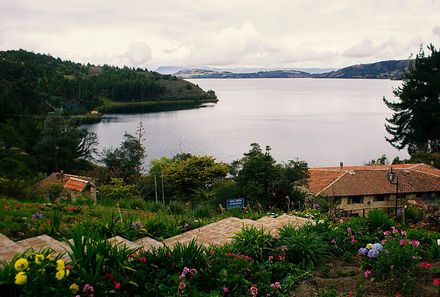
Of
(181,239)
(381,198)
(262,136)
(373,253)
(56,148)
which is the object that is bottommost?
(381,198)

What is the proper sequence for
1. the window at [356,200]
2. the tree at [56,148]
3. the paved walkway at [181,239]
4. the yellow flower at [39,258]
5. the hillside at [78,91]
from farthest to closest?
the hillside at [78,91], the tree at [56,148], the window at [356,200], the paved walkway at [181,239], the yellow flower at [39,258]

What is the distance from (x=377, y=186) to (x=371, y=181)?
1.66 feet

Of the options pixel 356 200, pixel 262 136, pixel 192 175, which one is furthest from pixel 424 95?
pixel 262 136

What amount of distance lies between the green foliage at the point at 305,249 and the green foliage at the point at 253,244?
186 mm

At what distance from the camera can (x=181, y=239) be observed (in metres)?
6.07

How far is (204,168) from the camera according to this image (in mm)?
28547

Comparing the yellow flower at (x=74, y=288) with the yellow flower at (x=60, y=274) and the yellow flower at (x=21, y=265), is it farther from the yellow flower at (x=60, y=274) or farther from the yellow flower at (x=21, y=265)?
the yellow flower at (x=21, y=265)

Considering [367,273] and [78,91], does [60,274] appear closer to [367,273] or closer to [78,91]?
[367,273]

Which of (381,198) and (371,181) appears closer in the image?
(371,181)

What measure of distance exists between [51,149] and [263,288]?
→ 35478mm

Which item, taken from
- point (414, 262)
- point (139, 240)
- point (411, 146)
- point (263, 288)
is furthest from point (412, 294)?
point (411, 146)

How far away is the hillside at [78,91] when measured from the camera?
60.1 metres

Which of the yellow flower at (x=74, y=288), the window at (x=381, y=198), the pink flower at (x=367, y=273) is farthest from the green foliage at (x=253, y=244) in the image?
the window at (x=381, y=198)

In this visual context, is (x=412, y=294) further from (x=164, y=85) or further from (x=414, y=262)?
(x=164, y=85)
